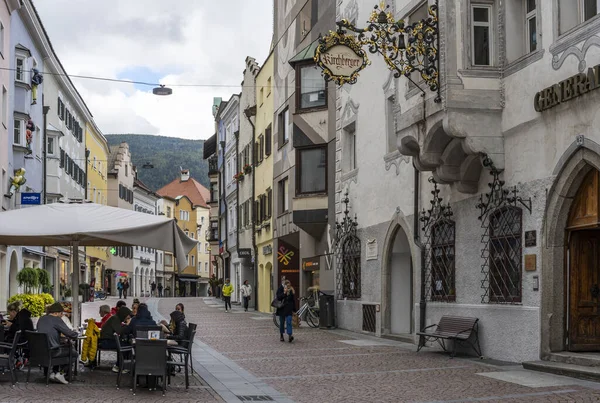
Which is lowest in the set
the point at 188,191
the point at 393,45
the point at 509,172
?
the point at 509,172

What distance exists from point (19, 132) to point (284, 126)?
11.0m

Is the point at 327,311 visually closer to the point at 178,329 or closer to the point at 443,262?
the point at 443,262

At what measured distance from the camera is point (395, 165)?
942 inches

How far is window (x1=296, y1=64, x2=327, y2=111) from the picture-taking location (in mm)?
33062

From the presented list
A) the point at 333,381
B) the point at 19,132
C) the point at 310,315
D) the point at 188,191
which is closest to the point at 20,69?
the point at 19,132

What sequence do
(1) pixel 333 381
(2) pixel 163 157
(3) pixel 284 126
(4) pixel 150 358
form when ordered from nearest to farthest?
(4) pixel 150 358, (1) pixel 333 381, (3) pixel 284 126, (2) pixel 163 157

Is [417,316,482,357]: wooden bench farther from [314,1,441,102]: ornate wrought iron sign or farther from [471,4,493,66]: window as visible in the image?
[471,4,493,66]: window

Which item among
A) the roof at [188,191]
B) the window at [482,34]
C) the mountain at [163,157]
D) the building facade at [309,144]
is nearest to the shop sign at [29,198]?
the building facade at [309,144]

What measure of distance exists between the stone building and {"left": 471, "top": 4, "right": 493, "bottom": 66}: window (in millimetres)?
23

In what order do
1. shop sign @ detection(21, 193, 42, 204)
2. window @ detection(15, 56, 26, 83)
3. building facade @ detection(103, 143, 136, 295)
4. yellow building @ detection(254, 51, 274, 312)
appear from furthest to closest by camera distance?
1. building facade @ detection(103, 143, 136, 295)
2. yellow building @ detection(254, 51, 274, 312)
3. window @ detection(15, 56, 26, 83)
4. shop sign @ detection(21, 193, 42, 204)

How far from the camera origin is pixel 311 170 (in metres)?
33.4

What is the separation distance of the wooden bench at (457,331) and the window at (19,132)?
23.2 metres

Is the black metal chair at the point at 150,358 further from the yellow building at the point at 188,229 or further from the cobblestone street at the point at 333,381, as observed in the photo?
the yellow building at the point at 188,229

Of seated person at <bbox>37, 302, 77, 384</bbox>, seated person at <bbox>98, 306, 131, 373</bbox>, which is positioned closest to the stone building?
seated person at <bbox>98, 306, 131, 373</bbox>
